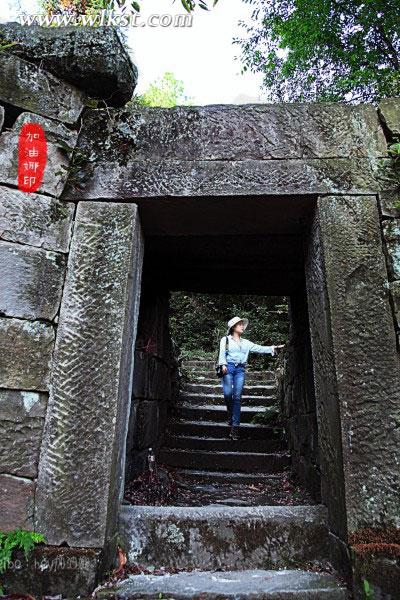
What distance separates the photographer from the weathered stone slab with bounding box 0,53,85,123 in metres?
2.15

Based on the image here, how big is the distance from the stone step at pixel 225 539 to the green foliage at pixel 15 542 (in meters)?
0.42

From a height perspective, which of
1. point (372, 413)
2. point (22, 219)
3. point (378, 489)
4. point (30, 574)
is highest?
point (22, 219)

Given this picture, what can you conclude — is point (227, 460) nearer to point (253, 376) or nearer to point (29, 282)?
point (29, 282)

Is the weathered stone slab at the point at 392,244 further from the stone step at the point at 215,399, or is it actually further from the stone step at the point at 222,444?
the stone step at the point at 215,399

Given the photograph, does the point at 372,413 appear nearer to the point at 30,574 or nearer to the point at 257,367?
the point at 30,574

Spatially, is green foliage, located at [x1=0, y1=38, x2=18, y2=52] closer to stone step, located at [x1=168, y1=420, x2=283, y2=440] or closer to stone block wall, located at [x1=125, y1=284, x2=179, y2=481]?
stone block wall, located at [x1=125, y1=284, x2=179, y2=481]

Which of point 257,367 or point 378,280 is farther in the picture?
point 257,367

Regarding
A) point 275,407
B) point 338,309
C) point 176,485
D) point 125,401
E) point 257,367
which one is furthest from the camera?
point 257,367

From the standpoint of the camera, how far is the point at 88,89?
2.35 meters

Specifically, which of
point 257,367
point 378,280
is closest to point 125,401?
point 378,280

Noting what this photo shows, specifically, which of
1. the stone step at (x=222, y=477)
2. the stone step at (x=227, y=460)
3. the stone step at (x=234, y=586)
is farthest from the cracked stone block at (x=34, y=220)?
the stone step at (x=227, y=460)

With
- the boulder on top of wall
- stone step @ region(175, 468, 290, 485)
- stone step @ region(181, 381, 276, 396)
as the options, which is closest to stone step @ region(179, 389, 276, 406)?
stone step @ region(181, 381, 276, 396)

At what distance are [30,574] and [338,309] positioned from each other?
5.67 ft

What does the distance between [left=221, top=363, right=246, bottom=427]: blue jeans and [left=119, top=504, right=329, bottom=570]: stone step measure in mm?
2894
